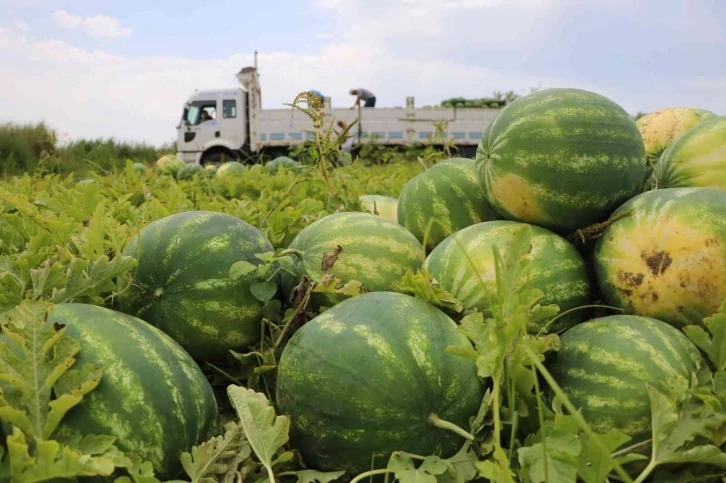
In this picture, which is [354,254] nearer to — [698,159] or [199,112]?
[698,159]

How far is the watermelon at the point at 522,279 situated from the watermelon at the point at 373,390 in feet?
0.83

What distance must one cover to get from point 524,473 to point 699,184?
4.44ft

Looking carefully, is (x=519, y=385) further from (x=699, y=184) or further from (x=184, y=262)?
(x=699, y=184)

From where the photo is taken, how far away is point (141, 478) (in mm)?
1057

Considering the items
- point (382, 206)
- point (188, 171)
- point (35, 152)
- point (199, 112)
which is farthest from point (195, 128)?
point (382, 206)

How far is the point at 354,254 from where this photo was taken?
189 centimetres

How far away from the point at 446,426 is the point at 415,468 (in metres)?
0.11

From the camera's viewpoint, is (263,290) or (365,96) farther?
(365,96)

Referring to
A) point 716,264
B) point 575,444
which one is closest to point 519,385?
point 575,444

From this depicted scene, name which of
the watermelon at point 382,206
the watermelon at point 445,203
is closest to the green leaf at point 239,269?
the watermelon at point 445,203

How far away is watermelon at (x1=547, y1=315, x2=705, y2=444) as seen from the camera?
1.34 metres

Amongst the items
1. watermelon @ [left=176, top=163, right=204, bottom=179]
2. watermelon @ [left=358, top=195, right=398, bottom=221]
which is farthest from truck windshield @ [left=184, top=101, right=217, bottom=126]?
watermelon @ [left=358, top=195, right=398, bottom=221]

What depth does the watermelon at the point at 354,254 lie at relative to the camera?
1845 mm

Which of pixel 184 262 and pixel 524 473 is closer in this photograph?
pixel 524 473
